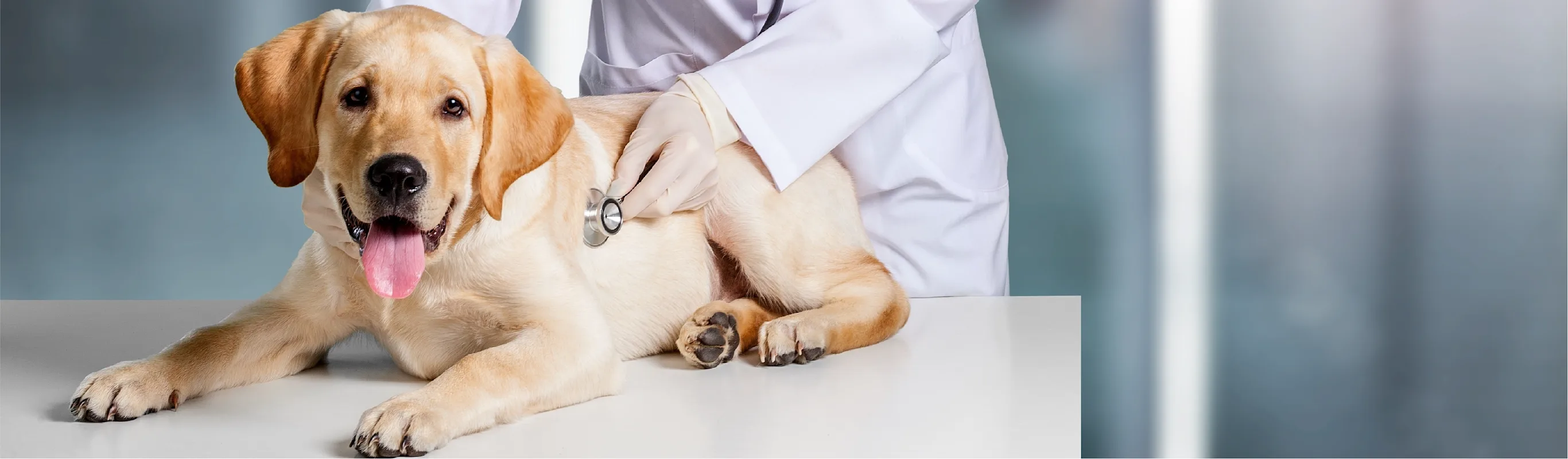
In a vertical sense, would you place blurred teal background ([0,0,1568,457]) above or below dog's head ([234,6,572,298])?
below

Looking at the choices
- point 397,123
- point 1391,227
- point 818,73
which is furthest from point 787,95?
point 1391,227

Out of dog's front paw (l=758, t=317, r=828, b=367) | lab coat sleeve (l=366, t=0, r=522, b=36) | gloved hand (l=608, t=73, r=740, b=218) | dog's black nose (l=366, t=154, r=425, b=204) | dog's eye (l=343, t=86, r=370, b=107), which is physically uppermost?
lab coat sleeve (l=366, t=0, r=522, b=36)

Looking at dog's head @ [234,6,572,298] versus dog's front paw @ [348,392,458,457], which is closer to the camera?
dog's front paw @ [348,392,458,457]

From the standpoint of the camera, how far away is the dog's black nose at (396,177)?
1220mm

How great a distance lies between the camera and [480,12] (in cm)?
210

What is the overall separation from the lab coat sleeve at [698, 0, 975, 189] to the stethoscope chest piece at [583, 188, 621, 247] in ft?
1.02

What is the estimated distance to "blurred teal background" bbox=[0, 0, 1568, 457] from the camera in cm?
393

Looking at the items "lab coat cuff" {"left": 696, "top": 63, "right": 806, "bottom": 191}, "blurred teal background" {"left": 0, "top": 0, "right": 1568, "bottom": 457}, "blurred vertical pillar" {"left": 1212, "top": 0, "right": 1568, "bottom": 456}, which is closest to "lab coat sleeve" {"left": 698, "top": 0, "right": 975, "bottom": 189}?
"lab coat cuff" {"left": 696, "top": 63, "right": 806, "bottom": 191}

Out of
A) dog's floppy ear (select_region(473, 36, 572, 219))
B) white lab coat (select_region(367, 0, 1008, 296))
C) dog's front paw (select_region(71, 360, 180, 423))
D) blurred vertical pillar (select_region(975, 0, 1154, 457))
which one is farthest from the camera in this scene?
blurred vertical pillar (select_region(975, 0, 1154, 457))

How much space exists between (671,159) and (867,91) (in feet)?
1.80

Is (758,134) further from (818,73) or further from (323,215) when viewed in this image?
(323,215)

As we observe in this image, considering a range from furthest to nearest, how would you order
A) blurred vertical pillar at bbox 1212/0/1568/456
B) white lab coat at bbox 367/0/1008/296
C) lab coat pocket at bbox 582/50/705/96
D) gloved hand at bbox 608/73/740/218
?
blurred vertical pillar at bbox 1212/0/1568/456
lab coat pocket at bbox 582/50/705/96
white lab coat at bbox 367/0/1008/296
gloved hand at bbox 608/73/740/218

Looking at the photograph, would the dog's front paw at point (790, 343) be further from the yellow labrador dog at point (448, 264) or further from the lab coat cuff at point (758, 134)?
the lab coat cuff at point (758, 134)

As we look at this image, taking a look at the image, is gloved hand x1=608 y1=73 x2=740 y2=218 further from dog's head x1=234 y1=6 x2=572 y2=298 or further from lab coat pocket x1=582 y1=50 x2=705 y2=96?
lab coat pocket x1=582 y1=50 x2=705 y2=96
